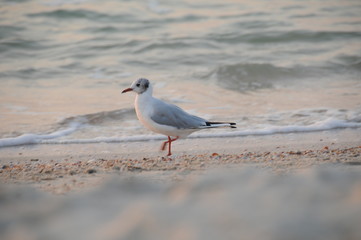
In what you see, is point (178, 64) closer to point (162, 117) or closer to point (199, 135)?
point (199, 135)

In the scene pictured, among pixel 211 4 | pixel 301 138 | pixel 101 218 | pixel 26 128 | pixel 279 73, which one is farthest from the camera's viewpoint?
pixel 211 4

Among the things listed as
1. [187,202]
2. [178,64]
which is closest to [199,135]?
[187,202]

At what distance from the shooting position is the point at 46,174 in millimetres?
4875

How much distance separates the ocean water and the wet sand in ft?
1.04

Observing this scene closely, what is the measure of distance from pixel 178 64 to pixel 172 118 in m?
5.83

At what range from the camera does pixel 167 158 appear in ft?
18.2

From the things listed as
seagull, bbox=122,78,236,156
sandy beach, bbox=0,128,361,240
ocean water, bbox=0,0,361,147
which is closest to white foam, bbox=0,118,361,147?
ocean water, bbox=0,0,361,147

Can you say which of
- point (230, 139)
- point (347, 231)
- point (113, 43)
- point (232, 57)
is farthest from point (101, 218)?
point (113, 43)

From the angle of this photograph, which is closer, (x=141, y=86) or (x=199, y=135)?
(x=141, y=86)

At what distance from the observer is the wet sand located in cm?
468

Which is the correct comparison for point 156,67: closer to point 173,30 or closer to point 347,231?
point 173,30

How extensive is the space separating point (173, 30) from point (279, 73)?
159 inches

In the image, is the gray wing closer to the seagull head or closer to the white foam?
the seagull head

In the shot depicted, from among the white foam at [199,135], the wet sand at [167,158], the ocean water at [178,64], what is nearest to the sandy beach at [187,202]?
the wet sand at [167,158]
